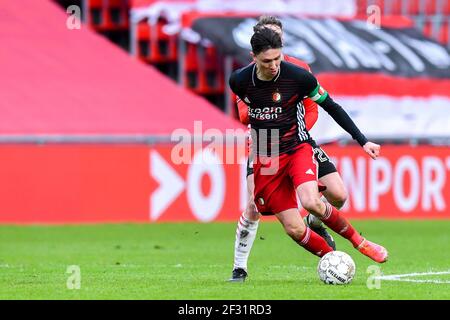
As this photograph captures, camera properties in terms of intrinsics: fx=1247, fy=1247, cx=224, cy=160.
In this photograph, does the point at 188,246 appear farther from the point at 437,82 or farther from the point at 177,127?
the point at 437,82

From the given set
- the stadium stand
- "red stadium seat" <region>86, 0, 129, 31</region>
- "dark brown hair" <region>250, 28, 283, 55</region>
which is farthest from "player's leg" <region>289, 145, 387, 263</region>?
"red stadium seat" <region>86, 0, 129, 31</region>

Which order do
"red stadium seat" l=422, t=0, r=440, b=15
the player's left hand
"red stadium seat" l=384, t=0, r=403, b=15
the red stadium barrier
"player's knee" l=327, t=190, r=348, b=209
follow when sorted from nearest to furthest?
1. the player's left hand
2. "player's knee" l=327, t=190, r=348, b=209
3. the red stadium barrier
4. "red stadium seat" l=384, t=0, r=403, b=15
5. "red stadium seat" l=422, t=0, r=440, b=15

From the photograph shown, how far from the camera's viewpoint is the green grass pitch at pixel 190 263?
357 inches

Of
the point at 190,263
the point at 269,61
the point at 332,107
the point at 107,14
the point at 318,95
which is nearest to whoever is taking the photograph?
the point at 269,61

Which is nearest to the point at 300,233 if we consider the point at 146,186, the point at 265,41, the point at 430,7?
the point at 265,41

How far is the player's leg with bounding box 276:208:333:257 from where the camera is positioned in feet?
31.9

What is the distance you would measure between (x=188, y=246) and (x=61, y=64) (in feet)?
22.8

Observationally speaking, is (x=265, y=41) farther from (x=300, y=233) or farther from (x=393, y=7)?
(x=393, y=7)

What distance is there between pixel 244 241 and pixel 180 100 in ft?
35.3

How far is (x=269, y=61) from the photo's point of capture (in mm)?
9453

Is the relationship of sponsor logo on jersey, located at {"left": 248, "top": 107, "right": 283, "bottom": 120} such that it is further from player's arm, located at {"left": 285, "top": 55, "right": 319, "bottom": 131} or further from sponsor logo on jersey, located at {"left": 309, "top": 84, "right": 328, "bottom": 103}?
player's arm, located at {"left": 285, "top": 55, "right": 319, "bottom": 131}

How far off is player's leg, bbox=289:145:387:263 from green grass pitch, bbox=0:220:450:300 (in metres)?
0.28

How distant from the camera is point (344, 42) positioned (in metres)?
23.3

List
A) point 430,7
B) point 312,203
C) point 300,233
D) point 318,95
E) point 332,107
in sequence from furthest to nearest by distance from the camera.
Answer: point 430,7 < point 332,107 < point 318,95 < point 300,233 < point 312,203
